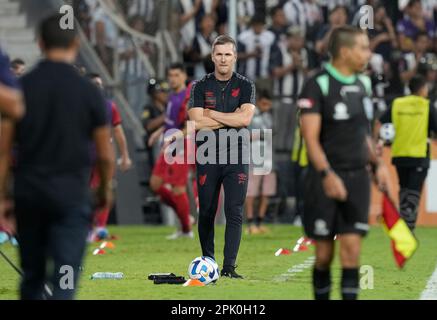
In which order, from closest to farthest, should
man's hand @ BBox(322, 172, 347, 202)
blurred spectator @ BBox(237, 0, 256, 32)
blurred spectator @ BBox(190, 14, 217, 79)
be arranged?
man's hand @ BBox(322, 172, 347, 202) → blurred spectator @ BBox(190, 14, 217, 79) → blurred spectator @ BBox(237, 0, 256, 32)

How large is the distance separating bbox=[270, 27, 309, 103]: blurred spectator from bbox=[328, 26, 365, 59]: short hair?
569 inches

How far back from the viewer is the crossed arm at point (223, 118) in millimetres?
12570

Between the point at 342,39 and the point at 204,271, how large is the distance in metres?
3.36

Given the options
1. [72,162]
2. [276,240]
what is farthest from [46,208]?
[276,240]

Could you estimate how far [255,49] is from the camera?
24.1m

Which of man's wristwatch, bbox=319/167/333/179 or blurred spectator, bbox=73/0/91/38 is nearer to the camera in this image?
man's wristwatch, bbox=319/167/333/179

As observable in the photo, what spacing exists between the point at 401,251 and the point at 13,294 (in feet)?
11.4

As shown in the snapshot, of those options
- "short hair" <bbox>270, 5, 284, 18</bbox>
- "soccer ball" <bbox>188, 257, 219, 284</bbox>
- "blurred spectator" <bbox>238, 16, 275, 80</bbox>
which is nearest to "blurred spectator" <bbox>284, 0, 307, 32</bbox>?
"short hair" <bbox>270, 5, 284, 18</bbox>

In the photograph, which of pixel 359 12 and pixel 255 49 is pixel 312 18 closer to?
pixel 359 12

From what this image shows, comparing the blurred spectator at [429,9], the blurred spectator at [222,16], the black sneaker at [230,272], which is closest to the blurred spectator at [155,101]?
the blurred spectator at [222,16]

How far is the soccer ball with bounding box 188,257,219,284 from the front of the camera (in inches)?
473

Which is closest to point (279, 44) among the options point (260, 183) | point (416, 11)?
point (416, 11)

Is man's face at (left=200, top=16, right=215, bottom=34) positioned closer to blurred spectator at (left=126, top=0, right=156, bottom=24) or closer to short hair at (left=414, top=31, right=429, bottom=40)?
blurred spectator at (left=126, top=0, right=156, bottom=24)
